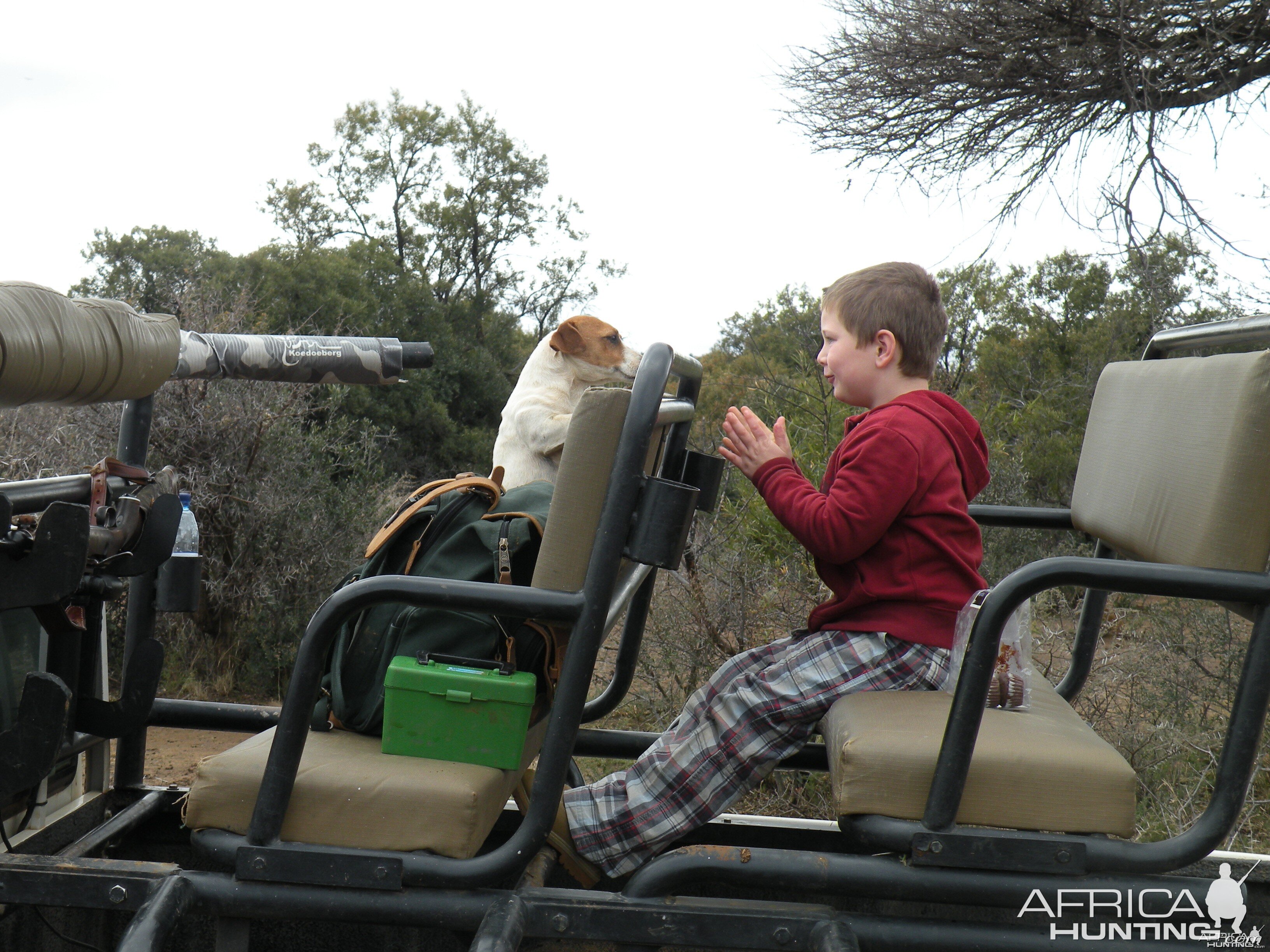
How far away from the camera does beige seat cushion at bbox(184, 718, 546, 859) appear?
1524 millimetres

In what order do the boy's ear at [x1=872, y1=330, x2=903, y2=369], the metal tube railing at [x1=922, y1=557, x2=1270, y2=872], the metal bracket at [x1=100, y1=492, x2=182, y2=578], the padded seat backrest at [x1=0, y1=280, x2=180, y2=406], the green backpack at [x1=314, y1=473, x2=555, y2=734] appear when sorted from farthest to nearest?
the boy's ear at [x1=872, y1=330, x2=903, y2=369]
the metal bracket at [x1=100, y1=492, x2=182, y2=578]
the green backpack at [x1=314, y1=473, x2=555, y2=734]
the metal tube railing at [x1=922, y1=557, x2=1270, y2=872]
the padded seat backrest at [x1=0, y1=280, x2=180, y2=406]

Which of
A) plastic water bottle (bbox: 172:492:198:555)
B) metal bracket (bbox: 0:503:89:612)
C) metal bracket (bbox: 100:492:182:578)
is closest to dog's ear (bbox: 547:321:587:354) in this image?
plastic water bottle (bbox: 172:492:198:555)

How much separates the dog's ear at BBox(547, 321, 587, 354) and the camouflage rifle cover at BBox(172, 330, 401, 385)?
90 cm

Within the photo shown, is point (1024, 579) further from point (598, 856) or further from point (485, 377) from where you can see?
point (485, 377)

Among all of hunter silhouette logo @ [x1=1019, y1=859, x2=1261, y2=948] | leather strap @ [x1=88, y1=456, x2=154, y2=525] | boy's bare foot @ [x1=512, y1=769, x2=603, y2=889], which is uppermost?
leather strap @ [x1=88, y1=456, x2=154, y2=525]

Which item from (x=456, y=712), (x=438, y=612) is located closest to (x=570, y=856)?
(x=456, y=712)

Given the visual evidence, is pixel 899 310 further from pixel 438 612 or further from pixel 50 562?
pixel 50 562

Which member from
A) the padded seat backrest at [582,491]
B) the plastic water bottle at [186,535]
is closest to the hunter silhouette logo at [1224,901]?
the padded seat backrest at [582,491]

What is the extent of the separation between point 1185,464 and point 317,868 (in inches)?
58.9

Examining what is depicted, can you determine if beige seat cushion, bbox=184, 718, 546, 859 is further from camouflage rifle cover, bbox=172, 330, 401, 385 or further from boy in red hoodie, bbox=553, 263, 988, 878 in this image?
camouflage rifle cover, bbox=172, 330, 401, 385

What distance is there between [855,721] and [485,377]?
11844 millimetres

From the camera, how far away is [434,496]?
1.82 m

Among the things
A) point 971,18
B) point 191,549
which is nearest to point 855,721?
point 191,549

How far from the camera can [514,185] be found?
14922mm
